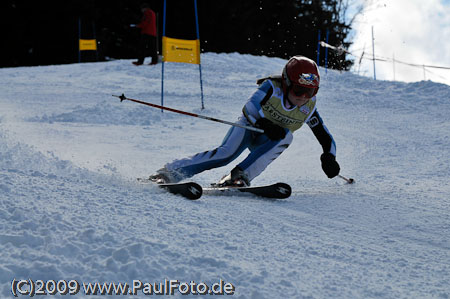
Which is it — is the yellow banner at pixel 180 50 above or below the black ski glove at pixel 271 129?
above

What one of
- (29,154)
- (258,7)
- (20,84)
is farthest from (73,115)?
(258,7)

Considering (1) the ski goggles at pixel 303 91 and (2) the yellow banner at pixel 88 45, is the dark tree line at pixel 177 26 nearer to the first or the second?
(2) the yellow banner at pixel 88 45

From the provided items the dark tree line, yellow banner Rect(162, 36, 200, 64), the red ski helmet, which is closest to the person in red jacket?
yellow banner Rect(162, 36, 200, 64)

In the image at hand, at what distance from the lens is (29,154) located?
13.6 ft

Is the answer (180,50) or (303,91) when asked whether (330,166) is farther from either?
(180,50)

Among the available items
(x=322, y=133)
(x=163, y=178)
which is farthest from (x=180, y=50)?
(x=163, y=178)

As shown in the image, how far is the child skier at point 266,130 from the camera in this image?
4.07 meters

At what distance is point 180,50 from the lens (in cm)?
923

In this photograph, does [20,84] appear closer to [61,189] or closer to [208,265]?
[61,189]

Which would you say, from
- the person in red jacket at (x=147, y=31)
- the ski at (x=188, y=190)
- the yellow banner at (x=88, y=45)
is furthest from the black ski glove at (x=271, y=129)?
the yellow banner at (x=88, y=45)

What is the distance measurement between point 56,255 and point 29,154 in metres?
2.36

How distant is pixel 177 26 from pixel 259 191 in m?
23.6

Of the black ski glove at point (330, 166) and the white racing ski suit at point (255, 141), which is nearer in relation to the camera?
the white racing ski suit at point (255, 141)

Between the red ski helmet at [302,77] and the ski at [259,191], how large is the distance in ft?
2.71
